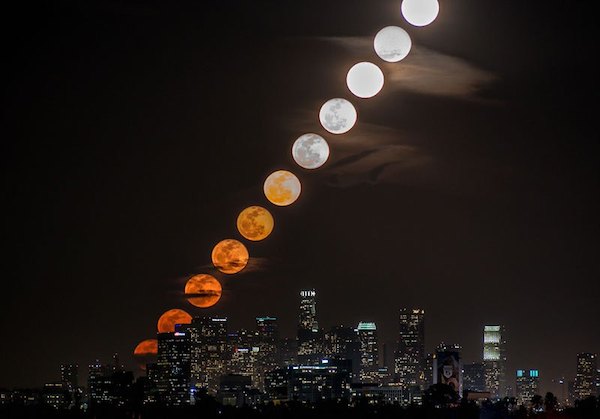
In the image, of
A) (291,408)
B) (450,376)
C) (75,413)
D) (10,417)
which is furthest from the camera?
(450,376)

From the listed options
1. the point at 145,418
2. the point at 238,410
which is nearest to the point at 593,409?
the point at 238,410

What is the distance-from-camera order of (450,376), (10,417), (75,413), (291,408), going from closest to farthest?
1. (10,417)
2. (75,413)
3. (291,408)
4. (450,376)

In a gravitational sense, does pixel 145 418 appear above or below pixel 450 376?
below

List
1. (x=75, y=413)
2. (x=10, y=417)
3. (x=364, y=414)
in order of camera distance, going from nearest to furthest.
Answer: (x=10, y=417)
(x=75, y=413)
(x=364, y=414)

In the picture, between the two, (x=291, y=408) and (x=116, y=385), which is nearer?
(x=291, y=408)

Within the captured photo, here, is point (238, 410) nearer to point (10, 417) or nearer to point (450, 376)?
point (10, 417)

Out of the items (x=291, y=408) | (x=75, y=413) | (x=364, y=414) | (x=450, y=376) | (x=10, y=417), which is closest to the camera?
(x=10, y=417)

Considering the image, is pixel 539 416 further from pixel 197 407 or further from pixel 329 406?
pixel 197 407

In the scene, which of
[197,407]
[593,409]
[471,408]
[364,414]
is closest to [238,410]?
[197,407]

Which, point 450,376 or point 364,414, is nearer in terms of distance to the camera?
point 364,414
